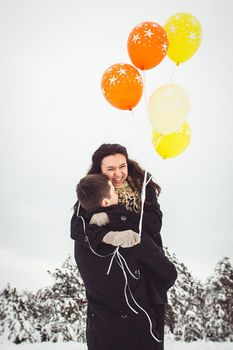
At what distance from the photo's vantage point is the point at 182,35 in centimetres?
281

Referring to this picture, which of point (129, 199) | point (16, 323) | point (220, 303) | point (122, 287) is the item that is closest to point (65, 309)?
point (16, 323)

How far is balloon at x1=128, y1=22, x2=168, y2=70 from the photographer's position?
101 inches

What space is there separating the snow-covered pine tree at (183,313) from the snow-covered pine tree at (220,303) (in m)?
0.45

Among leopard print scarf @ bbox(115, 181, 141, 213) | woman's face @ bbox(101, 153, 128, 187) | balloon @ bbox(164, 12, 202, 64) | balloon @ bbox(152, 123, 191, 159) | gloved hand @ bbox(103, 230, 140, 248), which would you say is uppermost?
balloon @ bbox(164, 12, 202, 64)

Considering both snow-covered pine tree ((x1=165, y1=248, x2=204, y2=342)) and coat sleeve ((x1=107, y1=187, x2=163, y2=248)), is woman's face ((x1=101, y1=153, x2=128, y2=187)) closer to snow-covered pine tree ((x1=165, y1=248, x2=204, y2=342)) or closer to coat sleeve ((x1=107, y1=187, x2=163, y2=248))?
coat sleeve ((x1=107, y1=187, x2=163, y2=248))

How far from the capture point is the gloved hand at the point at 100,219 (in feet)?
5.09

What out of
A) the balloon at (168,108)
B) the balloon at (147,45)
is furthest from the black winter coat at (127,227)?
the balloon at (147,45)

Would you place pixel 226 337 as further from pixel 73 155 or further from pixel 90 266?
pixel 73 155

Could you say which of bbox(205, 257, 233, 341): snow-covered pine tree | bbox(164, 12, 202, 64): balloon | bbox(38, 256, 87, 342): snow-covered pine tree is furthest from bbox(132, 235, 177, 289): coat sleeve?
bbox(205, 257, 233, 341): snow-covered pine tree

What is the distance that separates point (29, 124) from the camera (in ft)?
79.4

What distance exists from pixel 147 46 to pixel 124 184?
122cm

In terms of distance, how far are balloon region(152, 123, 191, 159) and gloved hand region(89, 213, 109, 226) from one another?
4.30 ft

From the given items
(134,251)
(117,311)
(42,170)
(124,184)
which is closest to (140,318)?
(117,311)

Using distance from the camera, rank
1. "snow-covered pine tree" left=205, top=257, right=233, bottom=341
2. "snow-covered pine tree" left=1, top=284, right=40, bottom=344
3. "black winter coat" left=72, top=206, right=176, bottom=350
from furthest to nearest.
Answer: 1. "snow-covered pine tree" left=205, top=257, right=233, bottom=341
2. "snow-covered pine tree" left=1, top=284, right=40, bottom=344
3. "black winter coat" left=72, top=206, right=176, bottom=350
